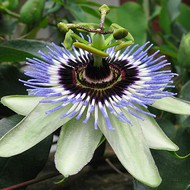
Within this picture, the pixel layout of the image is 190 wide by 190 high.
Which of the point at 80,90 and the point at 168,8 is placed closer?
the point at 80,90

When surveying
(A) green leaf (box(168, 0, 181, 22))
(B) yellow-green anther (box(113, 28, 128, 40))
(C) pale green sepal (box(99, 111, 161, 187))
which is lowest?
(C) pale green sepal (box(99, 111, 161, 187))

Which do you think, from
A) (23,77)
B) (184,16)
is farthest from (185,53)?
(184,16)

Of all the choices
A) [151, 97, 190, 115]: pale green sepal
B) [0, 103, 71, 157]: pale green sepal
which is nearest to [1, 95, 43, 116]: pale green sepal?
[0, 103, 71, 157]: pale green sepal

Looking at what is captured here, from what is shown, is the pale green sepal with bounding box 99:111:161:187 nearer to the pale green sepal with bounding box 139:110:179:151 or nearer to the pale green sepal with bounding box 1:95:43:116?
the pale green sepal with bounding box 139:110:179:151

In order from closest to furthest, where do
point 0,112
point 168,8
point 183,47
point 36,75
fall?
point 36,75 < point 0,112 < point 183,47 < point 168,8

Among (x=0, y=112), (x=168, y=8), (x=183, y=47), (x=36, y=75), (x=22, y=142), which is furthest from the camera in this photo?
(x=168, y=8)

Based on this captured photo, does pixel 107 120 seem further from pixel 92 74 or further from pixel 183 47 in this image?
pixel 183 47

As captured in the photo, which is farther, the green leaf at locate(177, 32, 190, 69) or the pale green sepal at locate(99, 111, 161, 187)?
the green leaf at locate(177, 32, 190, 69)

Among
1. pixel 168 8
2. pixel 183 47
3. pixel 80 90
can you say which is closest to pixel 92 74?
pixel 80 90
